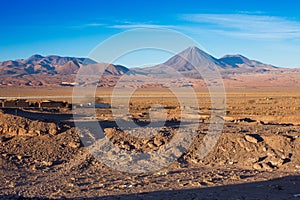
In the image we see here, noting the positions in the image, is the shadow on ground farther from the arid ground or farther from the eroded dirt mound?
the eroded dirt mound

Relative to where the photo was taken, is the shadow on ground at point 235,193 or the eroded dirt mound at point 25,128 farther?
the eroded dirt mound at point 25,128

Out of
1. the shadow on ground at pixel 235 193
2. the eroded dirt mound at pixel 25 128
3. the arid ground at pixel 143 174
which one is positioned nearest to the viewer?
the shadow on ground at pixel 235 193

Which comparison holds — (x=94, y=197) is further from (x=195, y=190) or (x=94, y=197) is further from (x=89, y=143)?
(x=89, y=143)

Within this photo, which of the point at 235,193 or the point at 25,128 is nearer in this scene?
the point at 235,193

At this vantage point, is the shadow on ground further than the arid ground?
No

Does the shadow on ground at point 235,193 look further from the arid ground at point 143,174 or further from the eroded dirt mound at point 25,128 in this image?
the eroded dirt mound at point 25,128

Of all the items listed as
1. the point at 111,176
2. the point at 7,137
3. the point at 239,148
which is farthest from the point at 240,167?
the point at 7,137

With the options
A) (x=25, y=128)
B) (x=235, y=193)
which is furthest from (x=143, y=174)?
(x=25, y=128)

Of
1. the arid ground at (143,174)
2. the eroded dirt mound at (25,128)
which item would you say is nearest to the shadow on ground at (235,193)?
the arid ground at (143,174)

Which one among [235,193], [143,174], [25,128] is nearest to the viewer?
[235,193]

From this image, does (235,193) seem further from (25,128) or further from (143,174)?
(25,128)

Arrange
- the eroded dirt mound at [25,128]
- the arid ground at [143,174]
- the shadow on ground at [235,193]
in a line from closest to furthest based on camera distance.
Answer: the shadow on ground at [235,193], the arid ground at [143,174], the eroded dirt mound at [25,128]

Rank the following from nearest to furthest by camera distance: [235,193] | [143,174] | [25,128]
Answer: [235,193] → [143,174] → [25,128]

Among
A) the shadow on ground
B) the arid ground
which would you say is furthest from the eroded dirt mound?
the shadow on ground
